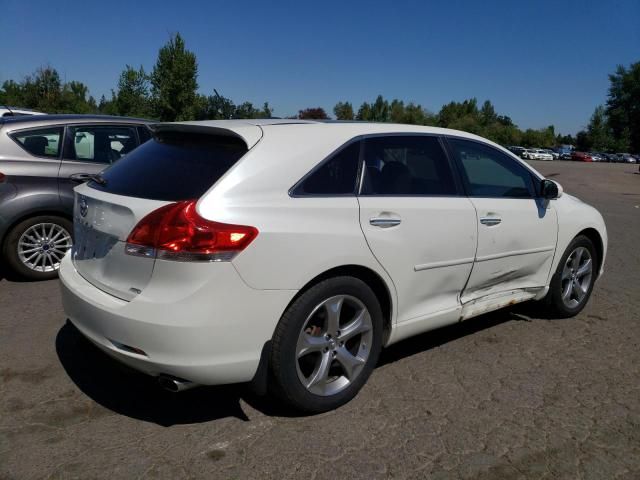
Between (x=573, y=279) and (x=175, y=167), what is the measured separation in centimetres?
359

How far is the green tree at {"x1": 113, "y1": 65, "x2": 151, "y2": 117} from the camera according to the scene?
3856cm

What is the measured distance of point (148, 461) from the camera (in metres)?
2.67

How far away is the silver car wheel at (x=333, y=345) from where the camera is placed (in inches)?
119

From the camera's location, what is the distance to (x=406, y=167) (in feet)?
11.8

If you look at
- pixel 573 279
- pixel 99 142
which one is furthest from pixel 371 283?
pixel 99 142

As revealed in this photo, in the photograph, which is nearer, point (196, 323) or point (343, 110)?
point (196, 323)

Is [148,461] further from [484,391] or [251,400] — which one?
[484,391]

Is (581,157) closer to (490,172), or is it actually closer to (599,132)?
(599,132)

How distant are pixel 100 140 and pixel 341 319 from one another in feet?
13.5

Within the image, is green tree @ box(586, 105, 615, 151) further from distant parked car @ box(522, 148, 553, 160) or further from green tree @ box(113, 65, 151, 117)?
green tree @ box(113, 65, 151, 117)

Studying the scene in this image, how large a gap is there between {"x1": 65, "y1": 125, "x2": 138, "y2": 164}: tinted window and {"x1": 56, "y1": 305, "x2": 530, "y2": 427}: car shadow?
8.41ft

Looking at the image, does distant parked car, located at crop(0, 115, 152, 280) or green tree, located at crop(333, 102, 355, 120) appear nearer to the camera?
distant parked car, located at crop(0, 115, 152, 280)

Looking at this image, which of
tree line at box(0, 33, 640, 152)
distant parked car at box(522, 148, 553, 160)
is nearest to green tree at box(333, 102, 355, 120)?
tree line at box(0, 33, 640, 152)

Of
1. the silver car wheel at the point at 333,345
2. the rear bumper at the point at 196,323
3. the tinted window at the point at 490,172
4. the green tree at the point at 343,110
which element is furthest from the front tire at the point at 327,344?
the green tree at the point at 343,110
